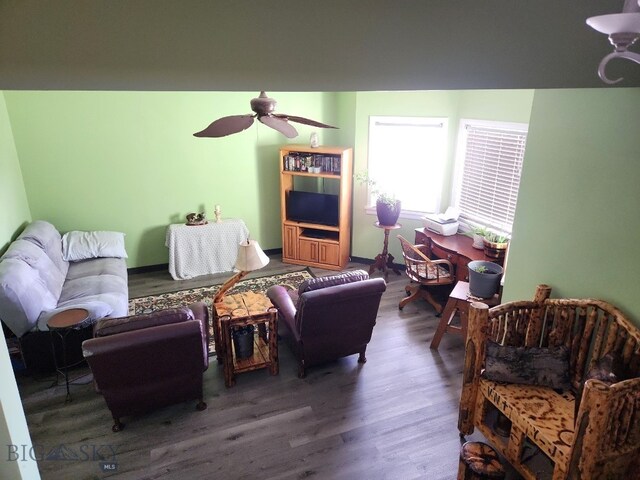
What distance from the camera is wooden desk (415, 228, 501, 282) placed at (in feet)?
14.9

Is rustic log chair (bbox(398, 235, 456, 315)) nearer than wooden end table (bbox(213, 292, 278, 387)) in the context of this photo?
No

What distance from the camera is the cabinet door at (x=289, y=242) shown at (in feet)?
19.9

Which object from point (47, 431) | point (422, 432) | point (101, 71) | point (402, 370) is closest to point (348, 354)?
point (402, 370)

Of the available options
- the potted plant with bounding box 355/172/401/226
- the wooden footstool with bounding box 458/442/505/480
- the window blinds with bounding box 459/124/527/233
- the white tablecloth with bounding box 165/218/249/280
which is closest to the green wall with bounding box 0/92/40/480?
the white tablecloth with bounding box 165/218/249/280

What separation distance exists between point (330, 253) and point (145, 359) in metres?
3.43

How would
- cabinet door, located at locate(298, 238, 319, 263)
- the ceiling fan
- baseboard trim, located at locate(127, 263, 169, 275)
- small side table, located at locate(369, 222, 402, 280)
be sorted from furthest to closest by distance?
cabinet door, located at locate(298, 238, 319, 263) → baseboard trim, located at locate(127, 263, 169, 275) → small side table, located at locate(369, 222, 402, 280) → the ceiling fan

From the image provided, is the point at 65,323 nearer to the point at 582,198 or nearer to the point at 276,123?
the point at 276,123

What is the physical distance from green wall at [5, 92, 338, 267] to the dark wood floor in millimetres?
2467

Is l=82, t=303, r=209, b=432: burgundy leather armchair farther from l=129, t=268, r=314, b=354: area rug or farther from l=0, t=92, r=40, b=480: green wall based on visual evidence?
l=129, t=268, r=314, b=354: area rug

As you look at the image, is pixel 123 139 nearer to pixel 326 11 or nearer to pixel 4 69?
pixel 4 69

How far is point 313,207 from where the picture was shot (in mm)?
5949

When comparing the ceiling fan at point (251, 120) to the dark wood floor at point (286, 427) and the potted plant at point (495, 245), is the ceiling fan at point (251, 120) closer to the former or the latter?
the dark wood floor at point (286, 427)

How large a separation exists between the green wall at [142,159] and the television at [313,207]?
1.42 feet

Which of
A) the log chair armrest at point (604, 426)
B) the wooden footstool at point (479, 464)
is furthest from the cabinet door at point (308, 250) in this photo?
the log chair armrest at point (604, 426)
